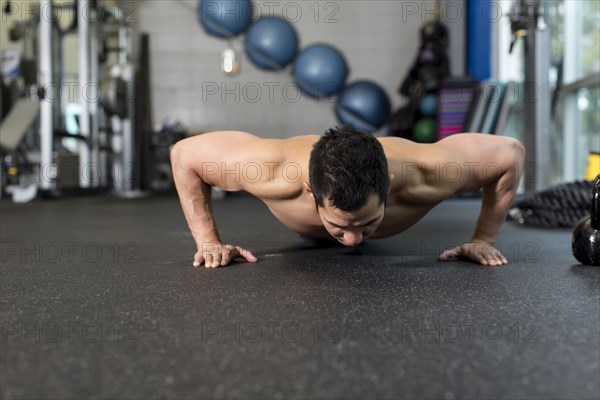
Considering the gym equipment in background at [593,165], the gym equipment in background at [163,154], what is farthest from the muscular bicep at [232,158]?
the gym equipment in background at [163,154]

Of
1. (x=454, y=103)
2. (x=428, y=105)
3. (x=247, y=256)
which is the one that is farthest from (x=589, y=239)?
(x=428, y=105)

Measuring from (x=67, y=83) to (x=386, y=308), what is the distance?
5.58 meters

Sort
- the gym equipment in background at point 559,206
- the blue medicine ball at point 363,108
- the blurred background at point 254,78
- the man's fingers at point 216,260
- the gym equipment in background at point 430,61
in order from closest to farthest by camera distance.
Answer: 1. the man's fingers at point 216,260
2. the gym equipment in background at point 559,206
3. the blurred background at point 254,78
4. the gym equipment in background at point 430,61
5. the blue medicine ball at point 363,108

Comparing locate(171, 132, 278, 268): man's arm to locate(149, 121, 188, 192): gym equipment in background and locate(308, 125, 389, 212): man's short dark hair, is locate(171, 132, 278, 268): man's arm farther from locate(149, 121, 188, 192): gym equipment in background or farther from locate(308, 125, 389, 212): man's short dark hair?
locate(149, 121, 188, 192): gym equipment in background

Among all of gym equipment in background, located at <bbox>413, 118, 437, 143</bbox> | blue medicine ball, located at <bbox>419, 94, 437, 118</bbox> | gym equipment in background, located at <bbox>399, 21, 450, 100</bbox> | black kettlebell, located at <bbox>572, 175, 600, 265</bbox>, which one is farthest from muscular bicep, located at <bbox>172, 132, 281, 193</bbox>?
gym equipment in background, located at <bbox>399, 21, 450, 100</bbox>

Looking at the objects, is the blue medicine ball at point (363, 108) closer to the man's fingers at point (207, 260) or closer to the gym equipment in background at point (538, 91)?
the gym equipment in background at point (538, 91)

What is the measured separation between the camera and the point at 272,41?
18.0ft

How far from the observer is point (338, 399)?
0.62 m

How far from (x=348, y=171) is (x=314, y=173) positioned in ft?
0.31

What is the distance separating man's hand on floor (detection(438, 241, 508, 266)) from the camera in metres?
1.50

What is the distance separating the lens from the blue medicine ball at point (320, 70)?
5.44 meters

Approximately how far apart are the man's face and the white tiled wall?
4759 mm

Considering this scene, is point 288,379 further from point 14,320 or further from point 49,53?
point 49,53

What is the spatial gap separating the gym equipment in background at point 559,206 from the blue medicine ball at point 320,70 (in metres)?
3.20
